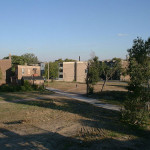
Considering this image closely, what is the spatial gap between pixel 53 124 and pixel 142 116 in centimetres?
577

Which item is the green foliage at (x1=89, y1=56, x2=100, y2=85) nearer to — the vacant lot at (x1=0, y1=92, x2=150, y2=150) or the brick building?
the vacant lot at (x1=0, y1=92, x2=150, y2=150)

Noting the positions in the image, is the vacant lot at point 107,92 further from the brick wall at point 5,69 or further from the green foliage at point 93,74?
the brick wall at point 5,69

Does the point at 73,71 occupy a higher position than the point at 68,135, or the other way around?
the point at 73,71

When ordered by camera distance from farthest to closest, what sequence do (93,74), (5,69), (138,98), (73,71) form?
(73,71), (5,69), (93,74), (138,98)

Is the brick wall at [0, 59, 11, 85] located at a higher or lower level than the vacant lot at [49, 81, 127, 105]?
higher

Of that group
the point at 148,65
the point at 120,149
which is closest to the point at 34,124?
the point at 120,149

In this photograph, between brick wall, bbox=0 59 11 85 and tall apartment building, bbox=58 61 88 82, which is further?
tall apartment building, bbox=58 61 88 82

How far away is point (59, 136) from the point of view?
376 inches

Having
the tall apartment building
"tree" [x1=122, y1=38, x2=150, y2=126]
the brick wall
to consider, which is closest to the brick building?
the brick wall

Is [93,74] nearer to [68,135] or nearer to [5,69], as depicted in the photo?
[68,135]

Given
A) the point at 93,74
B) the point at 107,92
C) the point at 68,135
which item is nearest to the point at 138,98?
the point at 68,135

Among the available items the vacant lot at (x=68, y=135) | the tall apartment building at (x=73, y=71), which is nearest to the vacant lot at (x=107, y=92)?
the vacant lot at (x=68, y=135)

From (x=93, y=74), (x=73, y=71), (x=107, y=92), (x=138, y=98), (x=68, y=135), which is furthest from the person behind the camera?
(x=73, y=71)

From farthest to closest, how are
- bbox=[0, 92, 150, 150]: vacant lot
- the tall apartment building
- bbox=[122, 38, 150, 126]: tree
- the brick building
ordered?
the tall apartment building
the brick building
bbox=[122, 38, 150, 126]: tree
bbox=[0, 92, 150, 150]: vacant lot
